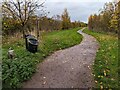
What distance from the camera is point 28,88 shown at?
898 centimetres

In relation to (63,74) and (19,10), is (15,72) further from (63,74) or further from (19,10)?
(19,10)

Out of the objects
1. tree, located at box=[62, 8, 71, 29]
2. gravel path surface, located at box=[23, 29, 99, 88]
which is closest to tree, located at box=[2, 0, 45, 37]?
gravel path surface, located at box=[23, 29, 99, 88]

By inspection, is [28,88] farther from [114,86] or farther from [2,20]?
[2,20]

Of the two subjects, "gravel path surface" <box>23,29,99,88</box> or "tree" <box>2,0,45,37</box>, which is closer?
"gravel path surface" <box>23,29,99,88</box>

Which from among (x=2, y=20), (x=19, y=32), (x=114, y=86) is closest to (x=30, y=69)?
(x=114, y=86)

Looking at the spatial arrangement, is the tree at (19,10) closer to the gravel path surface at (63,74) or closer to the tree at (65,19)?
the gravel path surface at (63,74)

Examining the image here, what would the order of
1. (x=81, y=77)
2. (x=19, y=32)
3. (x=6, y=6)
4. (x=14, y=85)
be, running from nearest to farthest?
(x=14, y=85)
(x=81, y=77)
(x=6, y=6)
(x=19, y=32)

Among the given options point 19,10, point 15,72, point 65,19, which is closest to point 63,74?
point 15,72

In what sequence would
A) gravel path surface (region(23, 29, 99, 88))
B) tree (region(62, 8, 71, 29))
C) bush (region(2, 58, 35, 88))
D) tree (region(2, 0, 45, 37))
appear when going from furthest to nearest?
tree (region(62, 8, 71, 29)) < tree (region(2, 0, 45, 37)) < gravel path surface (region(23, 29, 99, 88)) < bush (region(2, 58, 35, 88))

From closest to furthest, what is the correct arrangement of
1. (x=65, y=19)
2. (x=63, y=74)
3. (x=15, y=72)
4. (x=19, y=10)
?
(x=15, y=72) → (x=63, y=74) → (x=19, y=10) → (x=65, y=19)

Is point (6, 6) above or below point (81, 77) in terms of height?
above

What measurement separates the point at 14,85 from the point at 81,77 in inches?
107

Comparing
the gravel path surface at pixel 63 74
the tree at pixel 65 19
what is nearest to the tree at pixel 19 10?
the gravel path surface at pixel 63 74

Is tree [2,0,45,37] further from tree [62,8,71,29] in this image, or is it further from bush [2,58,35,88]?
tree [62,8,71,29]
